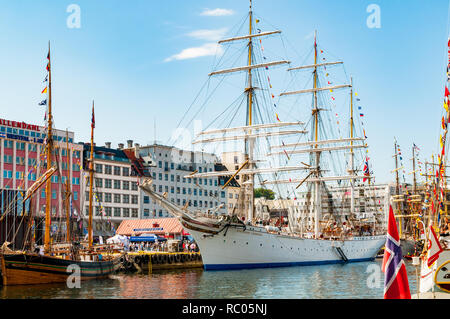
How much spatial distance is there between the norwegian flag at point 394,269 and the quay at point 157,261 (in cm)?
4281

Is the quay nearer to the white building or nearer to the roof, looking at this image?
the roof

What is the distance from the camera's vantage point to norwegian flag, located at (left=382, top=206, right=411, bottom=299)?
→ 44.9 feet

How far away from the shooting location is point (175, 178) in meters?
115

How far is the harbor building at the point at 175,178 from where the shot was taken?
359 ft

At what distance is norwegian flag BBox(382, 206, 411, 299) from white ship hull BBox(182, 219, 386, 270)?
42522 mm

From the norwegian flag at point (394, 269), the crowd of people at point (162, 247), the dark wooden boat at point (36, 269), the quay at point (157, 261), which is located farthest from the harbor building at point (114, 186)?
the norwegian flag at point (394, 269)

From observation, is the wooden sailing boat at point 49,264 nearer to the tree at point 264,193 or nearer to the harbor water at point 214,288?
the harbor water at point 214,288

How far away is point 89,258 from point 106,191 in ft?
167

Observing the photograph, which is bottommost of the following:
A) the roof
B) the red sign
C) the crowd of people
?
the crowd of people

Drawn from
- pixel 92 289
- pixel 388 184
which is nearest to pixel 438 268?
pixel 92 289

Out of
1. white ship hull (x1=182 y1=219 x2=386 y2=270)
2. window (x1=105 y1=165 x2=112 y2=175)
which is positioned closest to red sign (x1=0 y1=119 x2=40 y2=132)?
window (x1=105 y1=165 x2=112 y2=175)

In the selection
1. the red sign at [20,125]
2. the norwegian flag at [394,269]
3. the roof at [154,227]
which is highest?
the red sign at [20,125]

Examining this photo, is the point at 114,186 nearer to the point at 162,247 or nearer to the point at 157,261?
the point at 162,247
